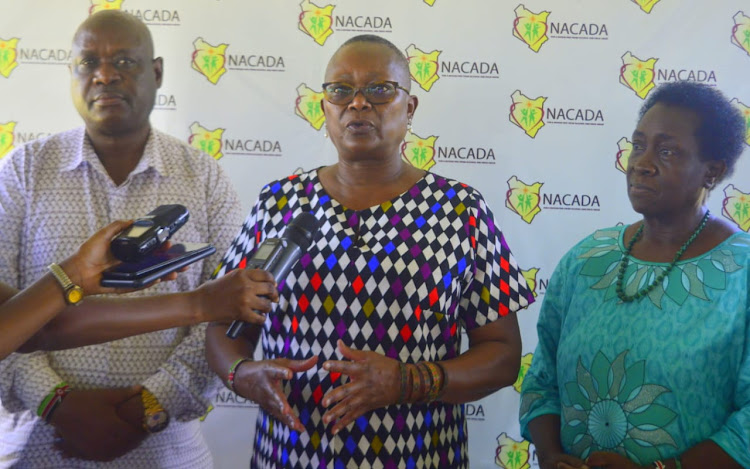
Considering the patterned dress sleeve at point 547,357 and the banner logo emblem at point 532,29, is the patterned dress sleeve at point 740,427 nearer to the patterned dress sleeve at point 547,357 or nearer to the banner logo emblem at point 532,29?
the patterned dress sleeve at point 547,357

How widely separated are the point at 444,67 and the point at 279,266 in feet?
5.56

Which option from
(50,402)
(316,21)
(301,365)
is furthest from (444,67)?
(50,402)

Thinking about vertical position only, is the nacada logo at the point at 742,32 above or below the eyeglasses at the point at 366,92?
above

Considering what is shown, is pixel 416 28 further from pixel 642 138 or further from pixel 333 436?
pixel 333 436

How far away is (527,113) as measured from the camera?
3154 mm

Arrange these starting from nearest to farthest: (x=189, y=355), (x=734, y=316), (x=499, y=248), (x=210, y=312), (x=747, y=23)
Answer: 1. (x=210, y=312)
2. (x=734, y=316)
3. (x=499, y=248)
4. (x=189, y=355)
5. (x=747, y=23)

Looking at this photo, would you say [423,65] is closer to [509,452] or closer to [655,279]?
[655,279]

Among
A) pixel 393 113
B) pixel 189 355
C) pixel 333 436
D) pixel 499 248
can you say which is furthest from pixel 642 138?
pixel 189 355

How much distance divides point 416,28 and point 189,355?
167cm

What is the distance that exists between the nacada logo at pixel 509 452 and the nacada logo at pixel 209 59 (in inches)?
77.7

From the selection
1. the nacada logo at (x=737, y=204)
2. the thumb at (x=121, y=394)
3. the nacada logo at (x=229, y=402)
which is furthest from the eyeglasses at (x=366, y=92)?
the nacada logo at (x=737, y=204)

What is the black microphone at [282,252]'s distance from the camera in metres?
1.71

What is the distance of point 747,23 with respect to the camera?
3.10 m

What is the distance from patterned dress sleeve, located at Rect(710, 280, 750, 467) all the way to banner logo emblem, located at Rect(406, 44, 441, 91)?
1.70m
